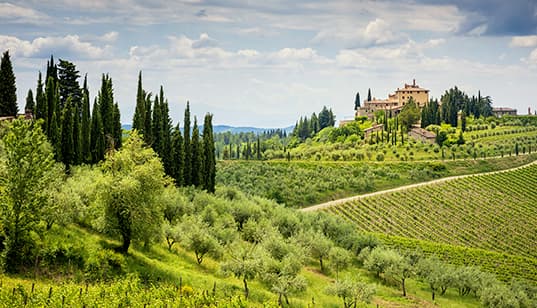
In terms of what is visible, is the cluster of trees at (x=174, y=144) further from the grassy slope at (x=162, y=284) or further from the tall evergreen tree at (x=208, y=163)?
the grassy slope at (x=162, y=284)

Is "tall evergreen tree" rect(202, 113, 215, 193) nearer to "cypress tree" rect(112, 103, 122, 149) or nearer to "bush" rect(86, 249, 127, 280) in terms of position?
"cypress tree" rect(112, 103, 122, 149)

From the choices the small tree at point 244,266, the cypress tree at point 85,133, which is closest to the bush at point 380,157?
the cypress tree at point 85,133

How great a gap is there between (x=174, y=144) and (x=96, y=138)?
1089cm

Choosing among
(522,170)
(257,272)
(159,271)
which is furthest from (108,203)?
(522,170)

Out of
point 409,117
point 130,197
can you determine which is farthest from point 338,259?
point 409,117

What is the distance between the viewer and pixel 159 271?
108ft

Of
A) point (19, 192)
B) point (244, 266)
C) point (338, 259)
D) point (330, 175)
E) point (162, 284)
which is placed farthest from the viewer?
point (330, 175)

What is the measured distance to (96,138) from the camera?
53.5m

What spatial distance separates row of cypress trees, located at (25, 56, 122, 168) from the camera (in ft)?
163

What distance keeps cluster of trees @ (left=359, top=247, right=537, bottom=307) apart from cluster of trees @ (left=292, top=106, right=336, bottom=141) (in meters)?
126

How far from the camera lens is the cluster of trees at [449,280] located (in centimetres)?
4462

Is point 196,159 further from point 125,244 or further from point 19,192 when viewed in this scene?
point 19,192

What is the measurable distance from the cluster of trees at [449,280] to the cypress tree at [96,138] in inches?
1147

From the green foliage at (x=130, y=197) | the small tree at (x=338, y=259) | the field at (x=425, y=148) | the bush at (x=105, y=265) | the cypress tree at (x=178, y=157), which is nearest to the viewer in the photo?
the bush at (x=105, y=265)
